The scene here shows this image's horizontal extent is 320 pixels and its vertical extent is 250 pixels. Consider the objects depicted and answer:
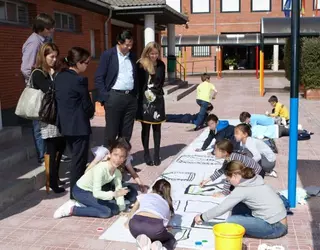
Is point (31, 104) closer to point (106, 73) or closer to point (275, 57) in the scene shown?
point (106, 73)

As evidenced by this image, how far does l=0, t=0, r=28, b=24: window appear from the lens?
984 centimetres

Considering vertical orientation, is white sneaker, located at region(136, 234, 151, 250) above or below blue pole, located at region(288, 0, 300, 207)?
below

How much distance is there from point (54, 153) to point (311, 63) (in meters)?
13.0

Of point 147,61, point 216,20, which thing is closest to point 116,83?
point 147,61

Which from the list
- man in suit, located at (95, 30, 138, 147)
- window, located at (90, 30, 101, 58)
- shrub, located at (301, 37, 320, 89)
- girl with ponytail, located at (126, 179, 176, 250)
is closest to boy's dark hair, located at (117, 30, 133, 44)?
man in suit, located at (95, 30, 138, 147)

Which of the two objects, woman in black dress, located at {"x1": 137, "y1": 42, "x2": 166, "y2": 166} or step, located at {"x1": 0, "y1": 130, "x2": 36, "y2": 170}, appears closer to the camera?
step, located at {"x1": 0, "y1": 130, "x2": 36, "y2": 170}

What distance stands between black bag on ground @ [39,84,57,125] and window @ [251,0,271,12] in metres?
34.3

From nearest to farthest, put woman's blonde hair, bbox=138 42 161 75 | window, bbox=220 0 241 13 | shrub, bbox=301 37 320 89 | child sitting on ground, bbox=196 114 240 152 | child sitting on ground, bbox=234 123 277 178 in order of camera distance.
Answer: child sitting on ground, bbox=234 123 277 178 → woman's blonde hair, bbox=138 42 161 75 → child sitting on ground, bbox=196 114 240 152 → shrub, bbox=301 37 320 89 → window, bbox=220 0 241 13

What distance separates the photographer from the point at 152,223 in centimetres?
379

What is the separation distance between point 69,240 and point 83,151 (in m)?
1.18

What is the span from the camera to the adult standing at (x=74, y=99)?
4.86 metres

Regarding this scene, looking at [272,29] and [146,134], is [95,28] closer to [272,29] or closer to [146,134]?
[272,29]

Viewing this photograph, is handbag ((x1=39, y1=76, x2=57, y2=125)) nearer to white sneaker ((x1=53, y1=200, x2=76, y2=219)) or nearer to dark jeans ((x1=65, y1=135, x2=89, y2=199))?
dark jeans ((x1=65, y1=135, x2=89, y2=199))

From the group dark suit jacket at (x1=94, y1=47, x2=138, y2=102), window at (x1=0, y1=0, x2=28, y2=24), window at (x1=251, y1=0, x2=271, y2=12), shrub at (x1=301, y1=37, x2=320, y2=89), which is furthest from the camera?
window at (x1=251, y1=0, x2=271, y2=12)
